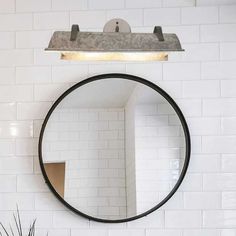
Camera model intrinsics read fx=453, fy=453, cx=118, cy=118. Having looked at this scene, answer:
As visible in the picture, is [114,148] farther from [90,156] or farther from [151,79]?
[151,79]

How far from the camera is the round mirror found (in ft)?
7.57

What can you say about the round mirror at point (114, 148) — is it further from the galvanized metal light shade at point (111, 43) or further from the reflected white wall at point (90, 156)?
the galvanized metal light shade at point (111, 43)

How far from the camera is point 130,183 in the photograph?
91.7 inches

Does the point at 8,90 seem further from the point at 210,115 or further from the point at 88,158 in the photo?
the point at 210,115

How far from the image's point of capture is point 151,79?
239 centimetres

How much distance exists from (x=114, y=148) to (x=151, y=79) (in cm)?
41

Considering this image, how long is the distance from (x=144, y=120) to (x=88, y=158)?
0.35 meters

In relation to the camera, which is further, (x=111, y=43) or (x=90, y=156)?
(x=90, y=156)

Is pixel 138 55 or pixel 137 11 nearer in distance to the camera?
pixel 138 55

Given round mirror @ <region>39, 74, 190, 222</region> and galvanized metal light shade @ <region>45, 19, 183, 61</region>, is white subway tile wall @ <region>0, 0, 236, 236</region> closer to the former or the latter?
round mirror @ <region>39, 74, 190, 222</region>

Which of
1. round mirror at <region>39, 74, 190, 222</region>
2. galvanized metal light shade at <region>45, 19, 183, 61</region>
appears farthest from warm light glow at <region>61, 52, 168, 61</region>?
round mirror at <region>39, 74, 190, 222</region>

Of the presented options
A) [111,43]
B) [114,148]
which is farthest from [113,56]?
[114,148]

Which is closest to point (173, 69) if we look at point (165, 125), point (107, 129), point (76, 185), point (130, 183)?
point (165, 125)

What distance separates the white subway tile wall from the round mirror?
0.06 metres
